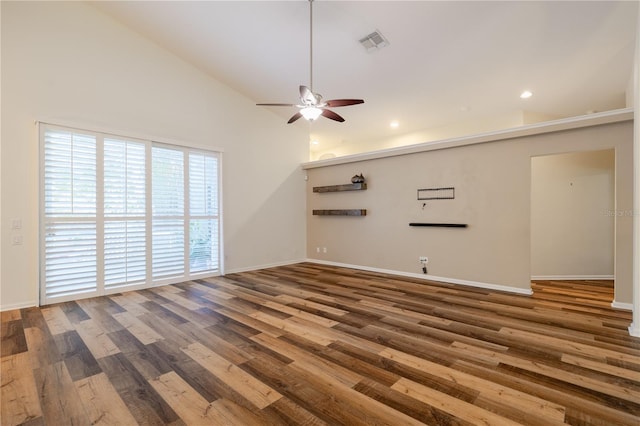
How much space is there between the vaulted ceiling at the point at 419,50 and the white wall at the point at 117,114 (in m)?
0.42

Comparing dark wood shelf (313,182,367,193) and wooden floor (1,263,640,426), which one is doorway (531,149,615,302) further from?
dark wood shelf (313,182,367,193)

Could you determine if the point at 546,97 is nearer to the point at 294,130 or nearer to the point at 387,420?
the point at 294,130

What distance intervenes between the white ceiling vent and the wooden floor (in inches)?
147

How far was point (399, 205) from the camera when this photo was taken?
A: 583 cm

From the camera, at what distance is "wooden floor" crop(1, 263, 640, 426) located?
1774 mm

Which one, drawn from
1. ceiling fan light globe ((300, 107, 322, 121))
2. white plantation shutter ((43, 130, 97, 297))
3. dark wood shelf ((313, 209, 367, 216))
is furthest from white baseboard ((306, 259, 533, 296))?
white plantation shutter ((43, 130, 97, 297))

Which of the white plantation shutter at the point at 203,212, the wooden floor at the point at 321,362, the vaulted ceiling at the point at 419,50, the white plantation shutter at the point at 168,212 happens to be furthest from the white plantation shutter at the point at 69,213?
the vaulted ceiling at the point at 419,50

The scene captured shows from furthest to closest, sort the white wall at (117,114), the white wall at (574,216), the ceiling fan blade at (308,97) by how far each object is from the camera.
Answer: the white wall at (574,216), the white wall at (117,114), the ceiling fan blade at (308,97)

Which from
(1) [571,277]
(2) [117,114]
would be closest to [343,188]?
(2) [117,114]

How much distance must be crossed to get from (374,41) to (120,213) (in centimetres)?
470

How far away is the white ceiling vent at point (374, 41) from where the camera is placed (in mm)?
4055

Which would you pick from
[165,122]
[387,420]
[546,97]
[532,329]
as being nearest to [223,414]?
[387,420]

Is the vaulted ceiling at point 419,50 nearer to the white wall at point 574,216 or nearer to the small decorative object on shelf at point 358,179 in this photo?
the white wall at point 574,216

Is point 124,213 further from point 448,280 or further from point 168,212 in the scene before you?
point 448,280
